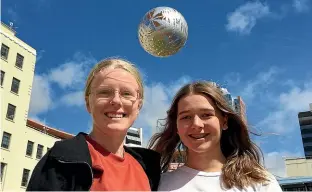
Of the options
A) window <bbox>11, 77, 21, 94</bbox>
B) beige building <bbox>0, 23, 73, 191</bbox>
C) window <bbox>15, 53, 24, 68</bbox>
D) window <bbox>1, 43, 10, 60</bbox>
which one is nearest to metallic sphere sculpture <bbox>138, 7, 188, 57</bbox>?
beige building <bbox>0, 23, 73, 191</bbox>

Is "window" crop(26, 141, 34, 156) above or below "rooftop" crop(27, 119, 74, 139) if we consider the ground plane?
below

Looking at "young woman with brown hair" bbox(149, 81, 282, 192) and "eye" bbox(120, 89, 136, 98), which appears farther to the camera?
"young woman with brown hair" bbox(149, 81, 282, 192)

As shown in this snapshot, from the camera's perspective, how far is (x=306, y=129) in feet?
Result: 453

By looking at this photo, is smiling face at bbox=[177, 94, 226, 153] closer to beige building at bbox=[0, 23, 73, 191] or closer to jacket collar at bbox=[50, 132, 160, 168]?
jacket collar at bbox=[50, 132, 160, 168]

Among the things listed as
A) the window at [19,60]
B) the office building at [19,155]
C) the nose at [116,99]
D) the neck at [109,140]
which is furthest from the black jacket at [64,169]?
the window at [19,60]

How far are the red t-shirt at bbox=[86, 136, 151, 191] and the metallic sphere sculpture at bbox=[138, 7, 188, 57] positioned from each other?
4298 millimetres

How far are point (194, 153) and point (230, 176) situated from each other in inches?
15.3

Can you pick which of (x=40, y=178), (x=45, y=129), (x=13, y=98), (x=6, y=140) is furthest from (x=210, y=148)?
(x=45, y=129)

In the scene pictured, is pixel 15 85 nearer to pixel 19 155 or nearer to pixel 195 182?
pixel 19 155

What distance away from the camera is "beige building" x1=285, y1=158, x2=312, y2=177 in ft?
227

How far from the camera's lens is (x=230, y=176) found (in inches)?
128

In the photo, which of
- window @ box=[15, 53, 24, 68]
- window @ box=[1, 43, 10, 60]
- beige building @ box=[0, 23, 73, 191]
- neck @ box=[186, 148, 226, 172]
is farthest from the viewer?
window @ box=[15, 53, 24, 68]

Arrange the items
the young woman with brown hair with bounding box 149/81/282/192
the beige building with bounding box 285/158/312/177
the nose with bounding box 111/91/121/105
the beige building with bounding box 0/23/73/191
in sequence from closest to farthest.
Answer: the nose with bounding box 111/91/121/105 < the young woman with brown hair with bounding box 149/81/282/192 < the beige building with bounding box 0/23/73/191 < the beige building with bounding box 285/158/312/177

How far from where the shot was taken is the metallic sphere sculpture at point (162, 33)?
7.08 meters
